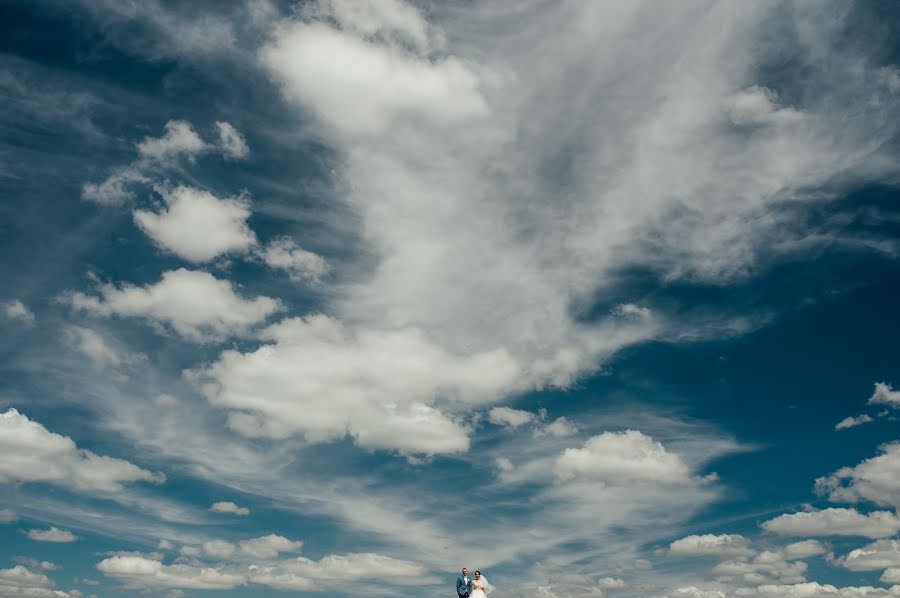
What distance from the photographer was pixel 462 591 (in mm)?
149250
